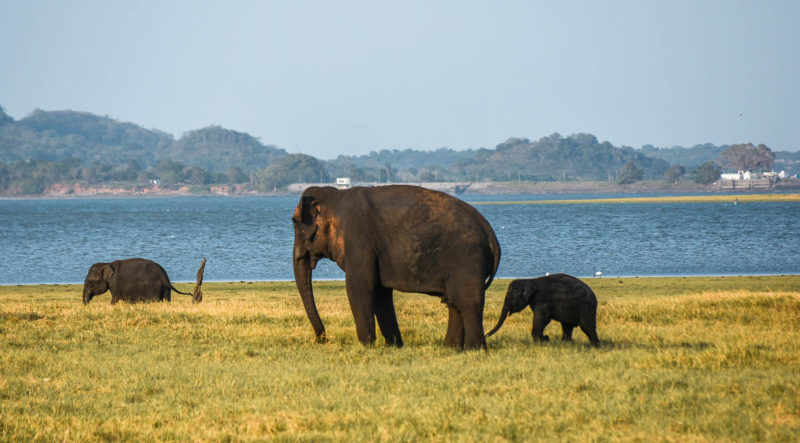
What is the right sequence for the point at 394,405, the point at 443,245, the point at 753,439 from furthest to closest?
the point at 443,245 < the point at 394,405 < the point at 753,439

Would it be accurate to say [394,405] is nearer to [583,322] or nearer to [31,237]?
[583,322]

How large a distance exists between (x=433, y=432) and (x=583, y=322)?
5.29m

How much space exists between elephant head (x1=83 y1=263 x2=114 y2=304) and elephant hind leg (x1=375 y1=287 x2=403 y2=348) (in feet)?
31.4

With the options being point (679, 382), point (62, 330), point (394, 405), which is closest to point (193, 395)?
point (394, 405)

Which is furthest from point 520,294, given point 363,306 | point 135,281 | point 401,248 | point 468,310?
point 135,281

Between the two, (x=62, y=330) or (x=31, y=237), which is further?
(x=31, y=237)

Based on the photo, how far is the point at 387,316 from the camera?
45.9ft

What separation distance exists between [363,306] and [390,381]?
262 cm

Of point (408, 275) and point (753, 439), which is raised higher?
point (408, 275)

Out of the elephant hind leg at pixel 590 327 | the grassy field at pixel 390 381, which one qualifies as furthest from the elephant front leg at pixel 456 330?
the elephant hind leg at pixel 590 327

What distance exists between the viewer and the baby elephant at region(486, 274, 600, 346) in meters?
13.3

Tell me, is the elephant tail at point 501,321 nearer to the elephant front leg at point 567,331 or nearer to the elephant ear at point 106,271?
the elephant front leg at point 567,331

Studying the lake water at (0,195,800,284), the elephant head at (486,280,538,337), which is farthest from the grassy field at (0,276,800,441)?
the lake water at (0,195,800,284)

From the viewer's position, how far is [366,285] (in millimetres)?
13336
